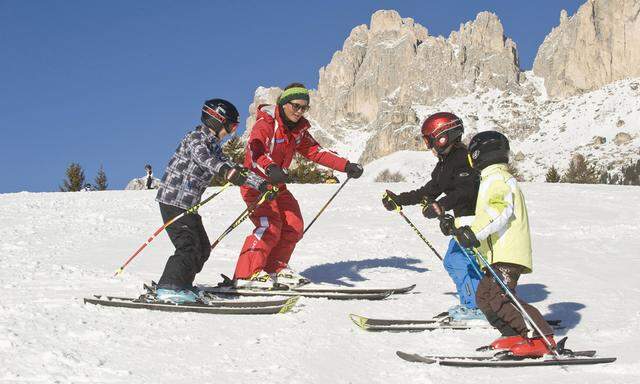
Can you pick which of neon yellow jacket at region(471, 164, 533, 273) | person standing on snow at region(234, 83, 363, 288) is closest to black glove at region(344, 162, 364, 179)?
person standing on snow at region(234, 83, 363, 288)

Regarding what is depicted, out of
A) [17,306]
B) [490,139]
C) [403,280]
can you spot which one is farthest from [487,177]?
[17,306]

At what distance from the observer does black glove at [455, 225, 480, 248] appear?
440cm

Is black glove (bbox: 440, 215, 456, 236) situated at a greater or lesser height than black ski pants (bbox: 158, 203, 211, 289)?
lesser

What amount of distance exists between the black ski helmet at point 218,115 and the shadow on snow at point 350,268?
2785mm

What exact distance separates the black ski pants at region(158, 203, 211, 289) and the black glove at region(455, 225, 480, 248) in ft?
8.26

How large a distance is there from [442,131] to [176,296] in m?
2.93

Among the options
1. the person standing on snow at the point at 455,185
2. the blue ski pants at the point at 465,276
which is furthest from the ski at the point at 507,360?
the blue ski pants at the point at 465,276

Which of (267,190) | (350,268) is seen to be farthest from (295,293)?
(350,268)

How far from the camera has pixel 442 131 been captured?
584cm

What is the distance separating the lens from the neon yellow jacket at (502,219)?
4.55 m

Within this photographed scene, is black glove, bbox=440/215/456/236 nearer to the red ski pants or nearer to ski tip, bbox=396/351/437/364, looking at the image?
ski tip, bbox=396/351/437/364

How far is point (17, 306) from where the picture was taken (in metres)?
5.28

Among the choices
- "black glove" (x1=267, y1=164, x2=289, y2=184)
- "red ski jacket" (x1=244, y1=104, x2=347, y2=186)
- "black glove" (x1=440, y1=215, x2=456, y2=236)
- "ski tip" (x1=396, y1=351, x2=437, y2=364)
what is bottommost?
"ski tip" (x1=396, y1=351, x2=437, y2=364)

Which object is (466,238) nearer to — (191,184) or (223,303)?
(223,303)
